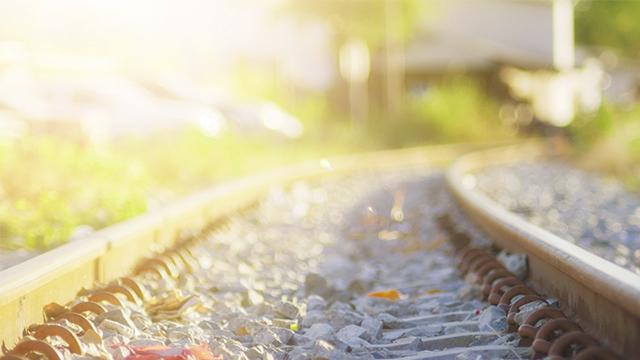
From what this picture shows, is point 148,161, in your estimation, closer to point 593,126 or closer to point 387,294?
point 387,294

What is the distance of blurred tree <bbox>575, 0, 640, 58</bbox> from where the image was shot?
70812 millimetres

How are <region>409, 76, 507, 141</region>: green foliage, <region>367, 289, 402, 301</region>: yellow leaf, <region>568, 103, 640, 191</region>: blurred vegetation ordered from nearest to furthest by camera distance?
1. <region>367, 289, 402, 301</region>: yellow leaf
2. <region>568, 103, 640, 191</region>: blurred vegetation
3. <region>409, 76, 507, 141</region>: green foliage

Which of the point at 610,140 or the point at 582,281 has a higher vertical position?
the point at 582,281

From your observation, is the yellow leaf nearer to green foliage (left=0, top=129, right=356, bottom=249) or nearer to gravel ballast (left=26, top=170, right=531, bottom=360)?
gravel ballast (left=26, top=170, right=531, bottom=360)

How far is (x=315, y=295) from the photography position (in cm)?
534

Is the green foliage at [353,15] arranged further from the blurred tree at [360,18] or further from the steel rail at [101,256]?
the steel rail at [101,256]

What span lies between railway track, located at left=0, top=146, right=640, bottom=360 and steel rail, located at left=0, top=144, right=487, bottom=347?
0.01 m

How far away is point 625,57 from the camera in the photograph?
6981 centimetres

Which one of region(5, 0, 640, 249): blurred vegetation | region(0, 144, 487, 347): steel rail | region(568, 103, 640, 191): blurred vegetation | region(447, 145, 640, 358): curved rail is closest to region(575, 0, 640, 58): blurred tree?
region(5, 0, 640, 249): blurred vegetation

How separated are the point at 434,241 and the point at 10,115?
6.84 m

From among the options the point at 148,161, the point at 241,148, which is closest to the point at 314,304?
the point at 148,161

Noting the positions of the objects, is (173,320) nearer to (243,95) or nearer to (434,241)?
(434,241)

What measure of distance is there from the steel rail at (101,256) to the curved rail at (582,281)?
213 centimetres

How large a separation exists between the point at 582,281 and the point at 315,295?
5.85 feet
